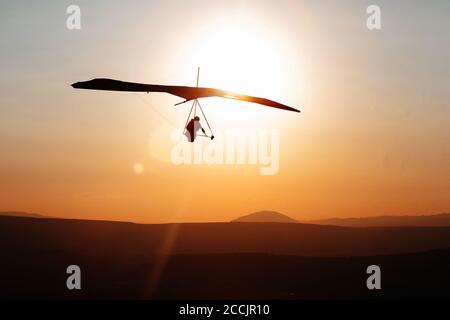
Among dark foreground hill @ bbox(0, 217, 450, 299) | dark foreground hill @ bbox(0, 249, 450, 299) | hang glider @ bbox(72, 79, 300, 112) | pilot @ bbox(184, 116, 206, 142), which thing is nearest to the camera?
hang glider @ bbox(72, 79, 300, 112)

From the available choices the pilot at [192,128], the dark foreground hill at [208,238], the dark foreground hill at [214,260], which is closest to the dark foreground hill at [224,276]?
the dark foreground hill at [214,260]

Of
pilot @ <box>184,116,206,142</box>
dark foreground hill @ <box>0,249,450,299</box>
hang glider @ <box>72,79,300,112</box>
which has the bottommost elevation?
dark foreground hill @ <box>0,249,450,299</box>

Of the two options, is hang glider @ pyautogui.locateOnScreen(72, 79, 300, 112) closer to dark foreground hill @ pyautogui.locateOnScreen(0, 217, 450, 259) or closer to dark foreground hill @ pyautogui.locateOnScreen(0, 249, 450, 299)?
dark foreground hill @ pyautogui.locateOnScreen(0, 249, 450, 299)

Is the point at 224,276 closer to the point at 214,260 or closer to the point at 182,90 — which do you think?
the point at 214,260

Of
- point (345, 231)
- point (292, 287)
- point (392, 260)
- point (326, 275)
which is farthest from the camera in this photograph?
point (345, 231)

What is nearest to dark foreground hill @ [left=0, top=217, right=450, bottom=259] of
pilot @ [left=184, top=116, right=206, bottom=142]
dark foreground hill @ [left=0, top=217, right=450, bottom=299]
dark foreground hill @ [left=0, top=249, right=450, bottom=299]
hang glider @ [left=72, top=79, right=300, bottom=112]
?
dark foreground hill @ [left=0, top=217, right=450, bottom=299]

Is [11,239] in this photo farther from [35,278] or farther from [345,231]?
[345,231]

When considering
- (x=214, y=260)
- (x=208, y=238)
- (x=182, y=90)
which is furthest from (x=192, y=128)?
(x=208, y=238)

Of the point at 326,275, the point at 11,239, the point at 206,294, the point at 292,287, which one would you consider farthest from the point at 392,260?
the point at 11,239

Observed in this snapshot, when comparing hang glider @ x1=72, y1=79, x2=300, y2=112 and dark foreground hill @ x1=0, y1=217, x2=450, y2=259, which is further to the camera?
dark foreground hill @ x1=0, y1=217, x2=450, y2=259
